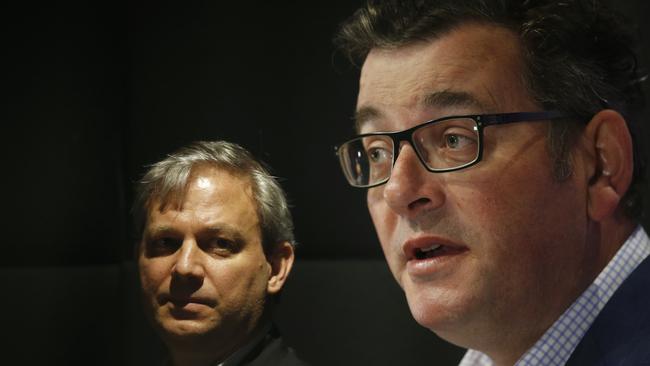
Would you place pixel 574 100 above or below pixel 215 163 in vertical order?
above

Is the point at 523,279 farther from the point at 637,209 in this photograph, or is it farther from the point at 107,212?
the point at 107,212

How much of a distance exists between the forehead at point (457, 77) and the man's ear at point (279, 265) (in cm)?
28

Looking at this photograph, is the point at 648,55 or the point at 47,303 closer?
the point at 47,303

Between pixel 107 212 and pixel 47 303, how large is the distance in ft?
0.54

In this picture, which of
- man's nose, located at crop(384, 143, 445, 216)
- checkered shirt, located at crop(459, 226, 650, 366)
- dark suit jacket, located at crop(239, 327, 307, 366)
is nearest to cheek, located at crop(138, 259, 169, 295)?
dark suit jacket, located at crop(239, 327, 307, 366)

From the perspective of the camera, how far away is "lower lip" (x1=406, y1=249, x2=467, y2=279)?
3.99 ft

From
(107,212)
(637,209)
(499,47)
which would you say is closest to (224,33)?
(107,212)

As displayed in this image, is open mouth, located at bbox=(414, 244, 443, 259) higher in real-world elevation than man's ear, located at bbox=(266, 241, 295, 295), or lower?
higher

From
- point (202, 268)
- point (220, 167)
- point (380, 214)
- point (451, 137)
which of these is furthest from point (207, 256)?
point (451, 137)

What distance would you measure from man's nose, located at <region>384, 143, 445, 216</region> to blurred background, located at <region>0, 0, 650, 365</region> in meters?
0.17

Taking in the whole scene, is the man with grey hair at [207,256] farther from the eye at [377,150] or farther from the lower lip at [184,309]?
the eye at [377,150]

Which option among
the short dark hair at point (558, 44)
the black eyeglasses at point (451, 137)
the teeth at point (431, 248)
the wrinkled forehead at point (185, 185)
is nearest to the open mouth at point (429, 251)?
the teeth at point (431, 248)

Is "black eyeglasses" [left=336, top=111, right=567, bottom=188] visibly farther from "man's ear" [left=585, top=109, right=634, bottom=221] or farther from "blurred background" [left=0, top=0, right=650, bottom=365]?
"blurred background" [left=0, top=0, right=650, bottom=365]

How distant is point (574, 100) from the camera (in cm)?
126
